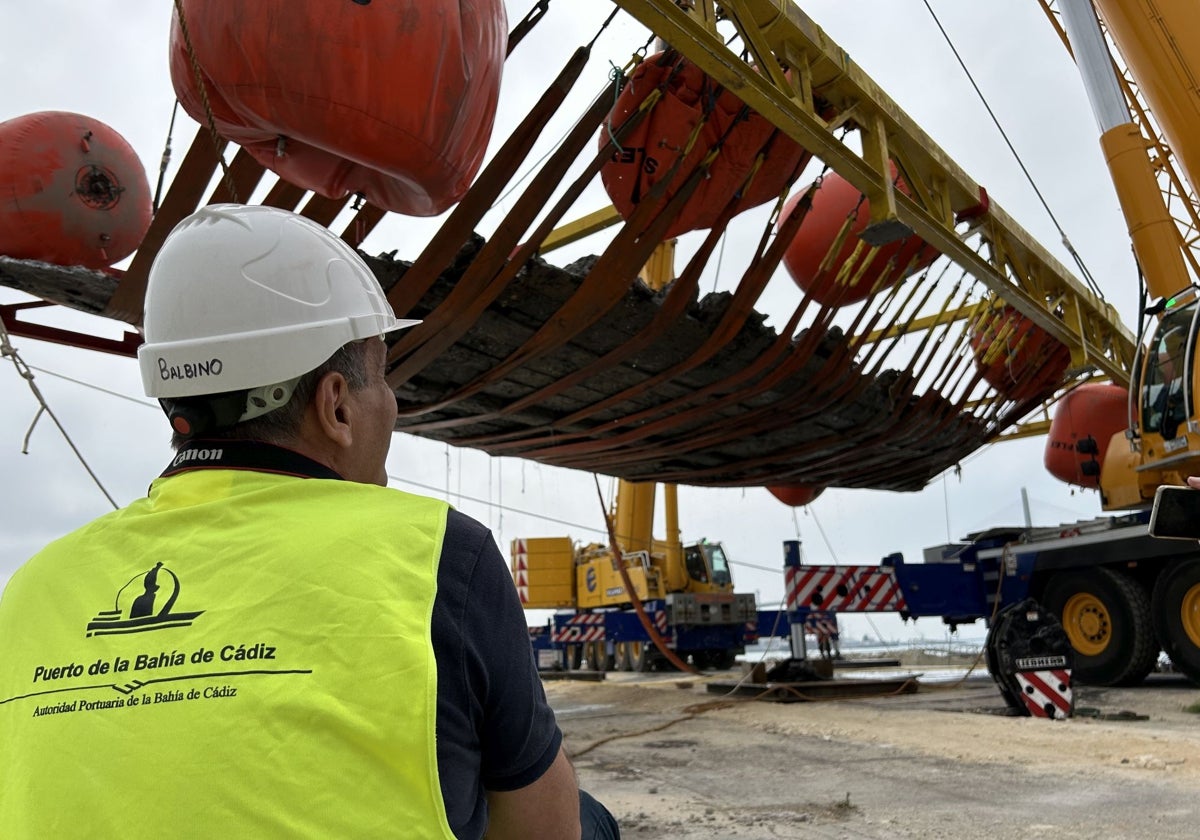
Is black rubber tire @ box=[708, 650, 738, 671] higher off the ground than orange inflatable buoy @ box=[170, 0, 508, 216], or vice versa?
orange inflatable buoy @ box=[170, 0, 508, 216]

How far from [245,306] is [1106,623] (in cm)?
994

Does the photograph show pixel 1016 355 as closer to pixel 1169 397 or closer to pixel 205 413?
pixel 1169 397

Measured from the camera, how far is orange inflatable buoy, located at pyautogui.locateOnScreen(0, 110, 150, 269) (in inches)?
154

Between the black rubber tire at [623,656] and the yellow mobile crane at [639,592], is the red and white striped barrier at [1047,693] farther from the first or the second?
the black rubber tire at [623,656]

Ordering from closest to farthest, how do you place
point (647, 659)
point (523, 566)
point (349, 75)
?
point (349, 75)
point (647, 659)
point (523, 566)

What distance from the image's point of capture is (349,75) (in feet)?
8.92

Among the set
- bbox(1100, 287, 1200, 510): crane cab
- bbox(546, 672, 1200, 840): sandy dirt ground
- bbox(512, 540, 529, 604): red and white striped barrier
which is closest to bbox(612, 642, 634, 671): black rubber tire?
bbox(512, 540, 529, 604): red and white striped barrier

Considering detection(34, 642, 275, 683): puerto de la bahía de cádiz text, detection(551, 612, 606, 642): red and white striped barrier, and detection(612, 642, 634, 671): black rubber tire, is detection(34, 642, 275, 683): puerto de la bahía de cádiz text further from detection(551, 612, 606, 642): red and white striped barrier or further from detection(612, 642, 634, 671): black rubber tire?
detection(612, 642, 634, 671): black rubber tire

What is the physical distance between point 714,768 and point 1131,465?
592 centimetres

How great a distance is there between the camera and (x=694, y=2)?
4.53 meters

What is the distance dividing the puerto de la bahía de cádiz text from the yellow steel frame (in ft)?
12.3

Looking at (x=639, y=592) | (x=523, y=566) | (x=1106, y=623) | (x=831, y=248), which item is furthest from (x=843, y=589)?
(x=523, y=566)

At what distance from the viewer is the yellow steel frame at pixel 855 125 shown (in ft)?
14.7

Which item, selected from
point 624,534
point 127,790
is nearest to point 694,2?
point 127,790
